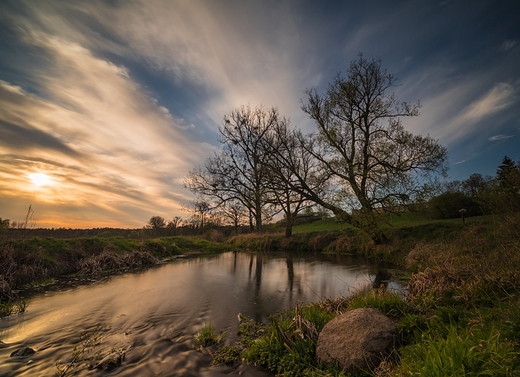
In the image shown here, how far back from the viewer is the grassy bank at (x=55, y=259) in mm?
9114

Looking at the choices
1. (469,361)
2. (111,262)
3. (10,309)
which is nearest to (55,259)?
(111,262)

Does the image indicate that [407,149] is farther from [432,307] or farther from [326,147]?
[432,307]

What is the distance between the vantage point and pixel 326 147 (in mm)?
19125

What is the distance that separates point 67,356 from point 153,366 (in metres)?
1.68

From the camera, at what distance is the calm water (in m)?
4.15

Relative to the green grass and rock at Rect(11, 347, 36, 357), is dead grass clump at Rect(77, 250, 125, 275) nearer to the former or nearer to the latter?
rock at Rect(11, 347, 36, 357)

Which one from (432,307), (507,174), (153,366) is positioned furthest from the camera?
(507,174)

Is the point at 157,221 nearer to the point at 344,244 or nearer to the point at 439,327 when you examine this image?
the point at 344,244

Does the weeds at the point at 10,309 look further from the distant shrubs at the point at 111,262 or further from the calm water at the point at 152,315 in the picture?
the distant shrubs at the point at 111,262

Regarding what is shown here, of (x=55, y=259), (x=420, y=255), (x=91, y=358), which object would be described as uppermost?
(x=55, y=259)

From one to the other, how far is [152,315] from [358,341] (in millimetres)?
5469

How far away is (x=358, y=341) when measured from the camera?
3.62m

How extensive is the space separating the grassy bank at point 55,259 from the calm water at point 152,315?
1.48 meters

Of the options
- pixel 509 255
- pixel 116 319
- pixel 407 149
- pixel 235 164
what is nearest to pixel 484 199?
pixel 509 255
